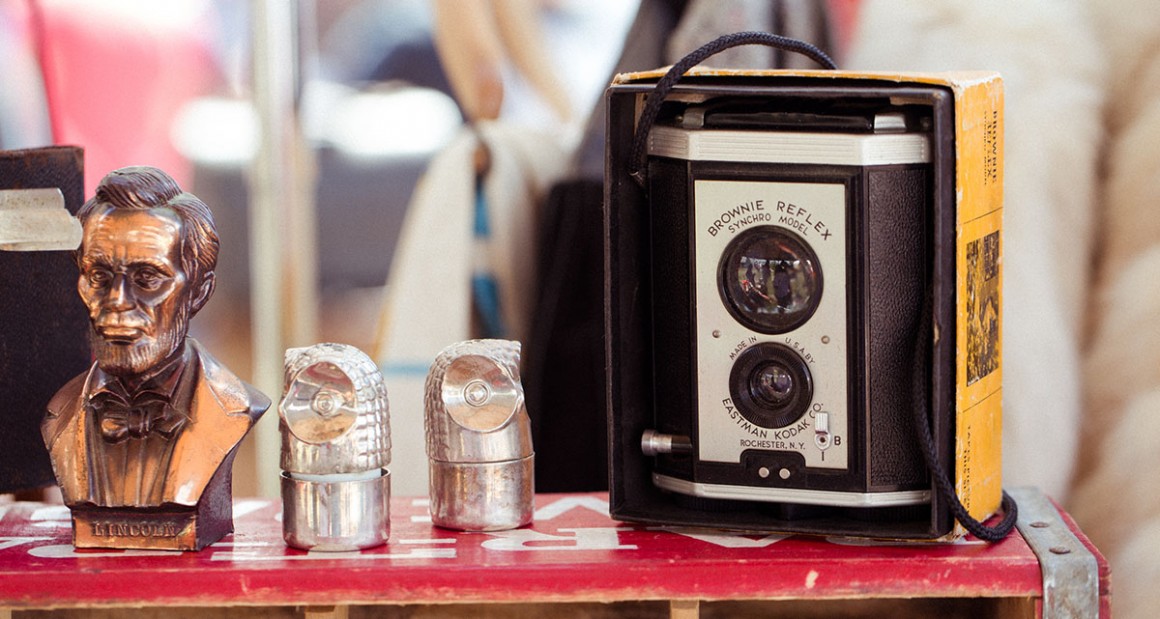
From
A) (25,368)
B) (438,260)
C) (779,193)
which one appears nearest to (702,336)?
(779,193)

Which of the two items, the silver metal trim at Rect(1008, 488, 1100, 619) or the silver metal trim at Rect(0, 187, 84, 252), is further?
the silver metal trim at Rect(0, 187, 84, 252)

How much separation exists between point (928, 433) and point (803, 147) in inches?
8.5

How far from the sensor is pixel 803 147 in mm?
980

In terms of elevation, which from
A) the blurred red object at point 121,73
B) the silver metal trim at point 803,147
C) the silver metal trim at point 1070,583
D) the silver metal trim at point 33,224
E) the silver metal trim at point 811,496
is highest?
the blurred red object at point 121,73

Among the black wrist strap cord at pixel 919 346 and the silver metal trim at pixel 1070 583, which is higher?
the black wrist strap cord at pixel 919 346

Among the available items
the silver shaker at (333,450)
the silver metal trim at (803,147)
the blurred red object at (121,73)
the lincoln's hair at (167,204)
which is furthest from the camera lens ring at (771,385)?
the blurred red object at (121,73)

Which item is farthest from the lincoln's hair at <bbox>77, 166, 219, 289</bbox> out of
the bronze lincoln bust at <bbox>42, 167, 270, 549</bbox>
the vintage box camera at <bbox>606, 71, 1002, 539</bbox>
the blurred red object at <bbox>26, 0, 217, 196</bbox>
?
the blurred red object at <bbox>26, 0, 217, 196</bbox>

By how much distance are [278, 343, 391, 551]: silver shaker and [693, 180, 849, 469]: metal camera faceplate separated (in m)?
0.24

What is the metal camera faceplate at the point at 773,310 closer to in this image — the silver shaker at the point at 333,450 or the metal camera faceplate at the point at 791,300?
the metal camera faceplate at the point at 791,300

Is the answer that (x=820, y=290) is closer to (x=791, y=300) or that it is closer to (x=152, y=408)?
(x=791, y=300)

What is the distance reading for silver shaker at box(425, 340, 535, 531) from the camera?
104cm

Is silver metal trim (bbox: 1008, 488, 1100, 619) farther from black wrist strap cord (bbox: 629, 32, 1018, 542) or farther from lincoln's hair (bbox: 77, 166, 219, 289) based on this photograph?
lincoln's hair (bbox: 77, 166, 219, 289)

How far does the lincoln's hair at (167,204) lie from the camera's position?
3.22 feet

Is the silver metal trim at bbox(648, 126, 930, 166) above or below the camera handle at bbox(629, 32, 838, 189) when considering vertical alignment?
below
